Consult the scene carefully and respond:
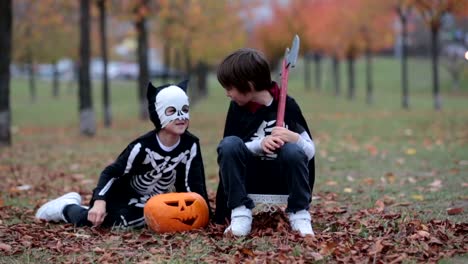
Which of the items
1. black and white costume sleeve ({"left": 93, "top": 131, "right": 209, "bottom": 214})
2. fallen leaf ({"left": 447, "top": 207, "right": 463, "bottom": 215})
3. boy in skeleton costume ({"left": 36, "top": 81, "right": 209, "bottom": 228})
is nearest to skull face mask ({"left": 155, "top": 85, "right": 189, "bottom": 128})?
boy in skeleton costume ({"left": 36, "top": 81, "right": 209, "bottom": 228})

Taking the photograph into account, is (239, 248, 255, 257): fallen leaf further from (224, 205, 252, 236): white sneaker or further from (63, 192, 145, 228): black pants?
(63, 192, 145, 228): black pants

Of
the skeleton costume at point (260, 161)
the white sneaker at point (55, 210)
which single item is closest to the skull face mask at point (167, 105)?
the skeleton costume at point (260, 161)

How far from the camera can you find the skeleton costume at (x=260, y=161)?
15.6 feet

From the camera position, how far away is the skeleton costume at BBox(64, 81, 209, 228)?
208 inches

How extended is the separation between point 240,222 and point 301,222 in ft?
1.33

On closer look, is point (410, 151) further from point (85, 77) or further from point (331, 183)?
point (85, 77)

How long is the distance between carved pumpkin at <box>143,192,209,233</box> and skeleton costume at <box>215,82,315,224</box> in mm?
169

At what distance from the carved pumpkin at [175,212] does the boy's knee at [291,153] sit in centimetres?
86

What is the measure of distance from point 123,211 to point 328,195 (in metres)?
2.64

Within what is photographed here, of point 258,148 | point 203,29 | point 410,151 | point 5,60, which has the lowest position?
point 410,151

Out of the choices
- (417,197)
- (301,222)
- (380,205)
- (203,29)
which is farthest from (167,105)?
(203,29)

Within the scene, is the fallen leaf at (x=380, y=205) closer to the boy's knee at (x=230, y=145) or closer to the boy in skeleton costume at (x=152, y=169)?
the boy in skeleton costume at (x=152, y=169)

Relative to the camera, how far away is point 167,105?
522 cm

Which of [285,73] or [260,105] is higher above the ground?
[285,73]
